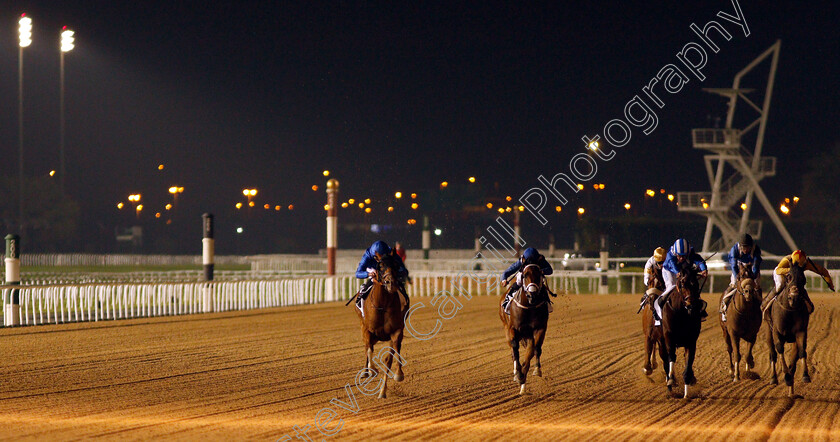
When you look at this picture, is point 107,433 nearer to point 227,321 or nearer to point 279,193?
point 227,321

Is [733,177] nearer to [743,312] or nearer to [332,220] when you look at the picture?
[332,220]

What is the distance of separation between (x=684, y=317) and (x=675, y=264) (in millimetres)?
534

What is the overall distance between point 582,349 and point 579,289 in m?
18.0

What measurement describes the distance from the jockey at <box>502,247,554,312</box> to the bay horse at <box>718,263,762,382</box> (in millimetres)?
2145

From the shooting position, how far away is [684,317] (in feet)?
29.9

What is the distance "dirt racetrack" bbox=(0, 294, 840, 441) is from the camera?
23.9ft

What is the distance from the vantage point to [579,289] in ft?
104

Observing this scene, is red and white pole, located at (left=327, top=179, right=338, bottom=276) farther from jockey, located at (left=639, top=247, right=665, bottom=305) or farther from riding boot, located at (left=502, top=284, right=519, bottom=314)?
jockey, located at (left=639, top=247, right=665, bottom=305)

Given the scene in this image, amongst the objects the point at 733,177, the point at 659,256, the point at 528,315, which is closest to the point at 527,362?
the point at 528,315

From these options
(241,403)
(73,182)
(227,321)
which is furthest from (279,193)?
(241,403)

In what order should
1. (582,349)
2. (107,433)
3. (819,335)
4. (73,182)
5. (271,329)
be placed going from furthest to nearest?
(73,182) < (271,329) < (819,335) < (582,349) < (107,433)

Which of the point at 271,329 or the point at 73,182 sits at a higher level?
the point at 73,182

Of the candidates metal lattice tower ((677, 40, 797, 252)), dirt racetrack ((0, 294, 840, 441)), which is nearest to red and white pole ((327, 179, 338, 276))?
dirt racetrack ((0, 294, 840, 441))

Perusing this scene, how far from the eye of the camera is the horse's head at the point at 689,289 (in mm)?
8945
